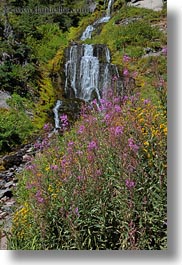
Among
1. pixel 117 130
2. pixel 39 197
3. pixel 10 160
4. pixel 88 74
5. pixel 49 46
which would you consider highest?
pixel 49 46

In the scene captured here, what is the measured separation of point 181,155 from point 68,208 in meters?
0.56

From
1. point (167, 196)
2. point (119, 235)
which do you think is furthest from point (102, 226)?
point (167, 196)

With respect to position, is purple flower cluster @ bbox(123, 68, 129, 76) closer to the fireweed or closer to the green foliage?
the fireweed

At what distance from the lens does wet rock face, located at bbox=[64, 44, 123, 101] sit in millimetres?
3148

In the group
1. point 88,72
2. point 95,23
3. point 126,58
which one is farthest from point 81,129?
point 95,23

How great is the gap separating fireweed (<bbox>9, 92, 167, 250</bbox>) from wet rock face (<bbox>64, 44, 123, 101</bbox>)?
18 cm

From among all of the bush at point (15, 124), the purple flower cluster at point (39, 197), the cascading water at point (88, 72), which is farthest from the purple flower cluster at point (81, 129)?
the purple flower cluster at point (39, 197)

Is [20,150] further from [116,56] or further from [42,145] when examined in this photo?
[116,56]

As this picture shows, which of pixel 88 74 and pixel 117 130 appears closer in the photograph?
pixel 117 130

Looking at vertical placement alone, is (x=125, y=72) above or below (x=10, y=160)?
above

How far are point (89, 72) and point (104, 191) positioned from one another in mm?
596

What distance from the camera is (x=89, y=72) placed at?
3.17 meters

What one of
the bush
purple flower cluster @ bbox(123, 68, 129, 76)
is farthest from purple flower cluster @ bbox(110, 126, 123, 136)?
the bush

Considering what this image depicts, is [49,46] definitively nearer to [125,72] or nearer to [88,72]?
[88,72]
